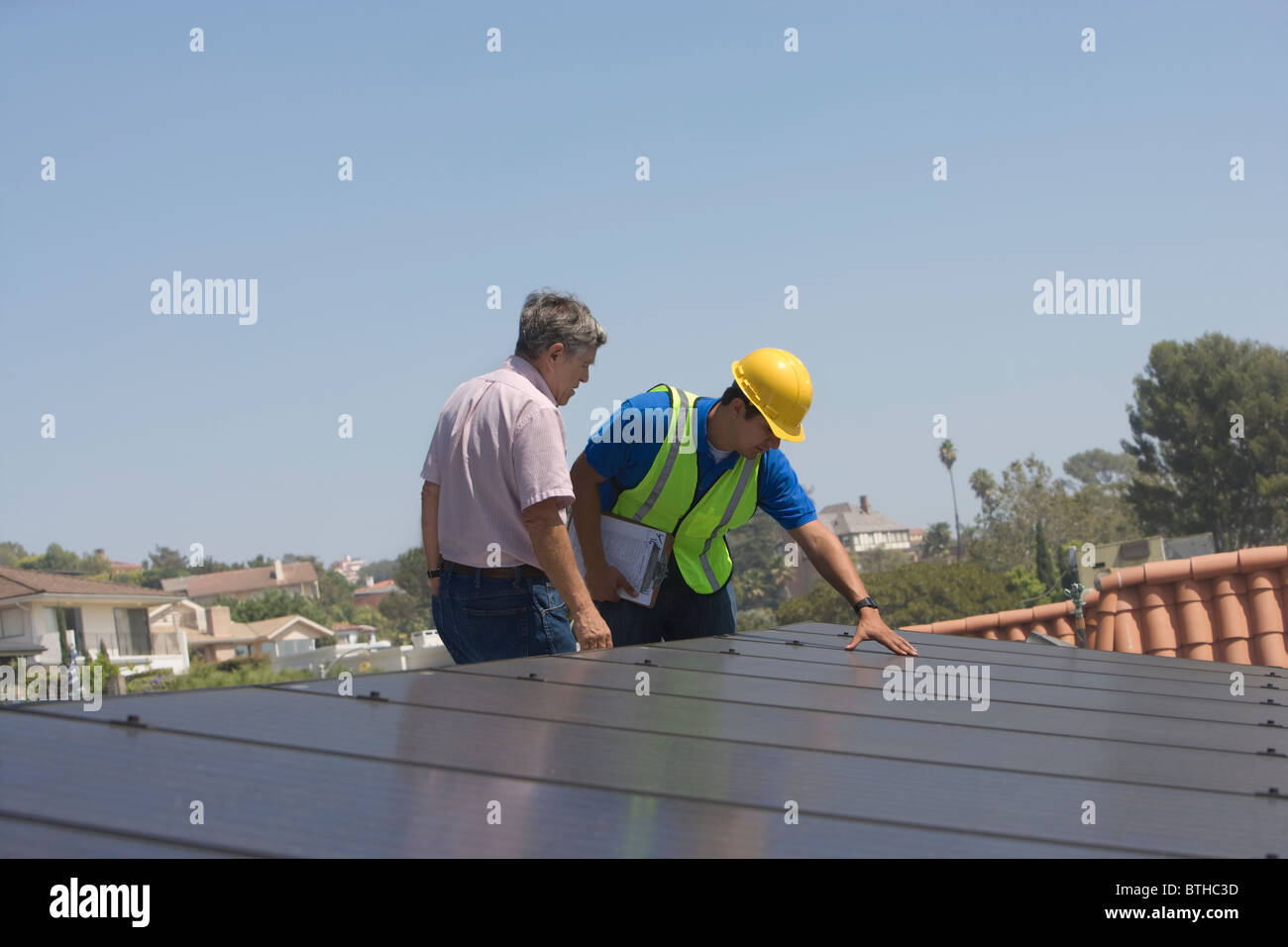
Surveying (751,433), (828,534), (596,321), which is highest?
(596,321)

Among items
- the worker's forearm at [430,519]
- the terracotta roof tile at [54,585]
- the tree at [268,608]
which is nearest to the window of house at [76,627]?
the terracotta roof tile at [54,585]

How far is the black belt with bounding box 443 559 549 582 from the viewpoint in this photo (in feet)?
15.4

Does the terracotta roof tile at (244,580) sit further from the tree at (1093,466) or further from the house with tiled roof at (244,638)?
the tree at (1093,466)

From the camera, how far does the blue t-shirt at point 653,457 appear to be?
5551 millimetres

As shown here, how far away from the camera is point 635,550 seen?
226 inches

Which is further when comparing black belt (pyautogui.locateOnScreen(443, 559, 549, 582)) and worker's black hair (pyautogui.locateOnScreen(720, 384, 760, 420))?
worker's black hair (pyautogui.locateOnScreen(720, 384, 760, 420))

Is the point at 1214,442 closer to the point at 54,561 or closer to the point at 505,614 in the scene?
the point at 505,614

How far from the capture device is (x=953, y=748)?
9.87 feet

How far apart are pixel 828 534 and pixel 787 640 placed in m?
0.57

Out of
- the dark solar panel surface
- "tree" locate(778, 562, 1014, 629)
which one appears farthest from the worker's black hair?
"tree" locate(778, 562, 1014, 629)

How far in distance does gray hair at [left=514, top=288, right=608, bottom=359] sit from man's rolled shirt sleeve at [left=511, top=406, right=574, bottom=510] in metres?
0.42

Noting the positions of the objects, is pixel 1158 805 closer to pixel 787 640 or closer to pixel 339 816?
pixel 339 816

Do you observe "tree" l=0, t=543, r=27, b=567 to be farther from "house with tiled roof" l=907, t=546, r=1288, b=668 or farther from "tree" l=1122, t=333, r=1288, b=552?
"house with tiled roof" l=907, t=546, r=1288, b=668
